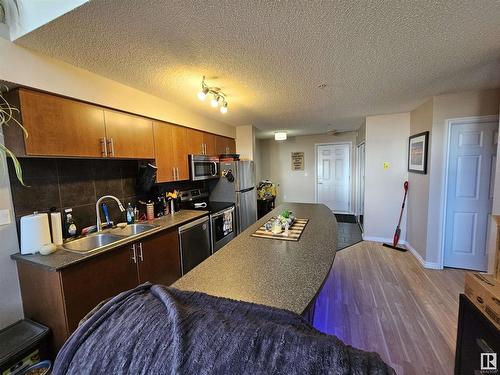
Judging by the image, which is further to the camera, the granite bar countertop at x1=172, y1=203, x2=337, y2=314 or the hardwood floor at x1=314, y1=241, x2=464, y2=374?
the hardwood floor at x1=314, y1=241, x2=464, y2=374

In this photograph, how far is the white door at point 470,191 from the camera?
265 cm

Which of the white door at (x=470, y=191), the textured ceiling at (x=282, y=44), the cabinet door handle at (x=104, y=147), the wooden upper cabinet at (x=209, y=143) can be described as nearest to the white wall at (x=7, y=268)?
the cabinet door handle at (x=104, y=147)

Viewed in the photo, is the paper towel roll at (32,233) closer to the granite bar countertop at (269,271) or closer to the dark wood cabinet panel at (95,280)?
the dark wood cabinet panel at (95,280)

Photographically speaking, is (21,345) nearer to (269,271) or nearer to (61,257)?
(61,257)

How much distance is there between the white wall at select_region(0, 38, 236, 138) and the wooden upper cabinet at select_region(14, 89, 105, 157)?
0.25 feet

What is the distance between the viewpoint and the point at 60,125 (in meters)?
1.67

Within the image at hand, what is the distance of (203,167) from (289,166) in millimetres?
3890

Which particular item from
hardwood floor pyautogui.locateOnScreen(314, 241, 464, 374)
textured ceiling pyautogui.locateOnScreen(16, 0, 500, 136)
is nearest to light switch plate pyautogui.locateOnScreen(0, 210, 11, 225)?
textured ceiling pyautogui.locateOnScreen(16, 0, 500, 136)

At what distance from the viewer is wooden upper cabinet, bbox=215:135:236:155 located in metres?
3.84

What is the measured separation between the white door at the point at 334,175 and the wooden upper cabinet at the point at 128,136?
16.4 feet

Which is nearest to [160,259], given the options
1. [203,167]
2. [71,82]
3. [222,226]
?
[222,226]

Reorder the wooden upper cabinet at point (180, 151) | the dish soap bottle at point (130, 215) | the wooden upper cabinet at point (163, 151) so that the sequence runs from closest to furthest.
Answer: the dish soap bottle at point (130, 215)
the wooden upper cabinet at point (163, 151)
the wooden upper cabinet at point (180, 151)

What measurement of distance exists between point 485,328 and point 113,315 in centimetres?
168

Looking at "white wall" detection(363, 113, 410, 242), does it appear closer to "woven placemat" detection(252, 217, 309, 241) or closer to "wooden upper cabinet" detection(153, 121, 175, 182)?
"woven placemat" detection(252, 217, 309, 241)
